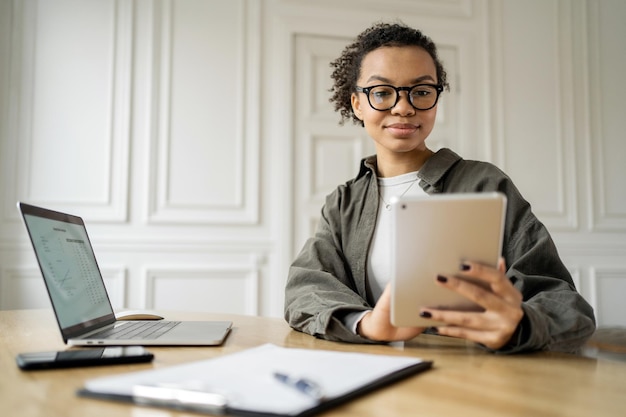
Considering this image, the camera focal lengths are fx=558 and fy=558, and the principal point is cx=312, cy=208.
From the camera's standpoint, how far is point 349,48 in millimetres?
1599

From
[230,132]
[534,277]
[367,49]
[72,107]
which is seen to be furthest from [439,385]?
[72,107]

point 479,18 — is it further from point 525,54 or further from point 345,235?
point 345,235

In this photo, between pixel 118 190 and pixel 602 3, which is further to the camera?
A: pixel 602 3

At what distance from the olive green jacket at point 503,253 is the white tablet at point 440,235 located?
0.58ft

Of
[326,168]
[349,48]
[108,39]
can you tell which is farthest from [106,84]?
[349,48]

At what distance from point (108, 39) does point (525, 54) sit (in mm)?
2340

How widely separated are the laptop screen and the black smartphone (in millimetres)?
103

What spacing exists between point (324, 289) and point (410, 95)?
0.48 m

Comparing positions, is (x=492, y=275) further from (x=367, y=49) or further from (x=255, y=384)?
(x=367, y=49)

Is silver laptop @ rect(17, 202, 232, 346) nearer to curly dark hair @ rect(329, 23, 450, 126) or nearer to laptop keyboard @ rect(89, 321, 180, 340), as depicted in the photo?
laptop keyboard @ rect(89, 321, 180, 340)

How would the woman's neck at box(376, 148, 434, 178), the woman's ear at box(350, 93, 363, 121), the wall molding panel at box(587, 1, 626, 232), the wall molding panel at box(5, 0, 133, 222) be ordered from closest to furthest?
the woman's neck at box(376, 148, 434, 178)
the woman's ear at box(350, 93, 363, 121)
the wall molding panel at box(5, 0, 133, 222)
the wall molding panel at box(587, 1, 626, 232)

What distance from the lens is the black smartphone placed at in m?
0.73

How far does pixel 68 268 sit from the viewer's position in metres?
0.97

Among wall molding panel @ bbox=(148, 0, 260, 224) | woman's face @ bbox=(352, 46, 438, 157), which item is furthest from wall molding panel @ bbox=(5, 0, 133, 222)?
woman's face @ bbox=(352, 46, 438, 157)
